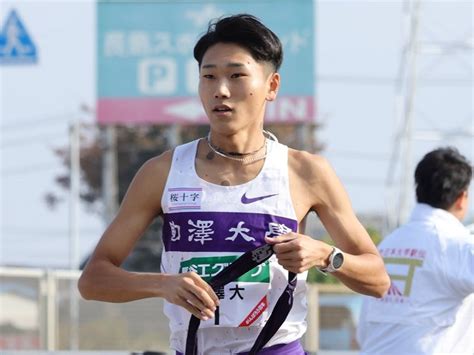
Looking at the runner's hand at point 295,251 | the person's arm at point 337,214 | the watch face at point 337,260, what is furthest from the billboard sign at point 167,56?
the runner's hand at point 295,251

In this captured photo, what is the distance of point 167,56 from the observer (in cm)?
2803

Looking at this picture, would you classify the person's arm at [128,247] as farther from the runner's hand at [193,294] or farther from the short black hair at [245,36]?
the short black hair at [245,36]

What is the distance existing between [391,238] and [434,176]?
0.40m

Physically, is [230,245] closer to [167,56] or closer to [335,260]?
[335,260]

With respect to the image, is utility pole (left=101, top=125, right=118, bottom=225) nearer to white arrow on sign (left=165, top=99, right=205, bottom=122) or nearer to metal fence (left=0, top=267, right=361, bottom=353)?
white arrow on sign (left=165, top=99, right=205, bottom=122)

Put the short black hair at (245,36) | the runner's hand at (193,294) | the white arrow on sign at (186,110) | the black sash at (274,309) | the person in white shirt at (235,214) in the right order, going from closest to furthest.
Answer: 1. the runner's hand at (193,294)
2. the black sash at (274,309)
3. the person in white shirt at (235,214)
4. the short black hair at (245,36)
5. the white arrow on sign at (186,110)

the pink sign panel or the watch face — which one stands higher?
the watch face

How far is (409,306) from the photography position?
6.80 meters

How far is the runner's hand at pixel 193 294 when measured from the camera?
4.15 meters

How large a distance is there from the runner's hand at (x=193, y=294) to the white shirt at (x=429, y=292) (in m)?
2.62

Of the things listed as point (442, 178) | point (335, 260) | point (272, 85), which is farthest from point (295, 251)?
point (442, 178)

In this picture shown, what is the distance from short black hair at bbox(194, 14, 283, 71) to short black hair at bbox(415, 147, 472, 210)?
103 inches

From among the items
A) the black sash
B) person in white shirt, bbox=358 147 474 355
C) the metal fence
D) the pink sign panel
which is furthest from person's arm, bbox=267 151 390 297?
the pink sign panel

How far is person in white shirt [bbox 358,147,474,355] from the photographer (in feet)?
21.9
